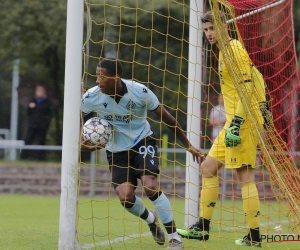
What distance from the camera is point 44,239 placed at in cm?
752

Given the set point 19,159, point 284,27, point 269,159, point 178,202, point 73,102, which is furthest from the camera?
point 19,159

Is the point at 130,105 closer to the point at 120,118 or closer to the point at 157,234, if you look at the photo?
the point at 120,118

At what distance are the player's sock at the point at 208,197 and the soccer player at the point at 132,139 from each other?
0.53 m

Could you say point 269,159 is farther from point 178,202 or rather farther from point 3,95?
point 3,95

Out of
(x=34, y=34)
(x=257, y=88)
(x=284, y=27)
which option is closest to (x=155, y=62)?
(x=34, y=34)

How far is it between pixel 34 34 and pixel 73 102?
12646mm

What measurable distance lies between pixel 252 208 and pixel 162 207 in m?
0.94

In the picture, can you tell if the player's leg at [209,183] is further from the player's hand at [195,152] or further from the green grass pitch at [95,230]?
the player's hand at [195,152]

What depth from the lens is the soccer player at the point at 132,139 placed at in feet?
22.8

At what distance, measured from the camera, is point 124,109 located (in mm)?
7102

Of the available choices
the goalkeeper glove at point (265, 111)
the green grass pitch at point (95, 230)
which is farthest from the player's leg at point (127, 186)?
the goalkeeper glove at point (265, 111)

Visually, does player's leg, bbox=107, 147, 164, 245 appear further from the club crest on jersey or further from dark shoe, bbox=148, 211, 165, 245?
the club crest on jersey

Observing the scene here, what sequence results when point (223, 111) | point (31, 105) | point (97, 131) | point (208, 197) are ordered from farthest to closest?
1. point (31, 105)
2. point (208, 197)
3. point (223, 111)
4. point (97, 131)

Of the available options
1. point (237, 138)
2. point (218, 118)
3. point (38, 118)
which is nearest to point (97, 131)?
point (237, 138)
